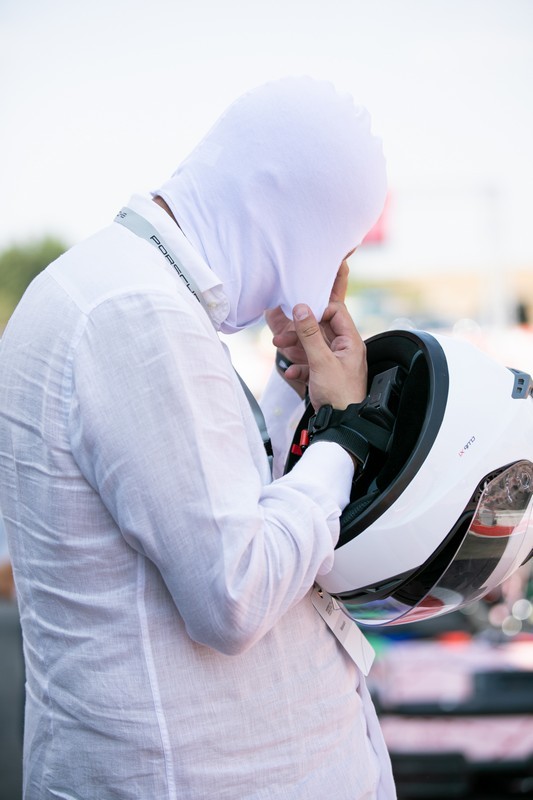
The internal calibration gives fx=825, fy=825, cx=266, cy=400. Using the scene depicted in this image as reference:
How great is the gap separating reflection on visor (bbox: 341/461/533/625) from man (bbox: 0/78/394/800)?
0.43ft

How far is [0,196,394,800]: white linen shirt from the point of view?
3.08 ft

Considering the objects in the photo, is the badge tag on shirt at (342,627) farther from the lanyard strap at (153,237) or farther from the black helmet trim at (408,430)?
the lanyard strap at (153,237)

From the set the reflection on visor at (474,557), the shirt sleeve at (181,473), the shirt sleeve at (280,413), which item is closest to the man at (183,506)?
the shirt sleeve at (181,473)

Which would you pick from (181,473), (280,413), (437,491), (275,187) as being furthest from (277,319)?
(181,473)

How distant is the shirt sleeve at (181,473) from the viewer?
0.93m

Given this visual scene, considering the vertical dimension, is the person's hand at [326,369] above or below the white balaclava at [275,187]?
below

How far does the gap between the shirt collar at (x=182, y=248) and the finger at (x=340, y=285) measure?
0.31 m

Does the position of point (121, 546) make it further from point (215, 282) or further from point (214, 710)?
point (215, 282)

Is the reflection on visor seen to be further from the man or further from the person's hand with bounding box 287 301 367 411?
the person's hand with bounding box 287 301 367 411

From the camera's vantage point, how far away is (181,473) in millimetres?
933

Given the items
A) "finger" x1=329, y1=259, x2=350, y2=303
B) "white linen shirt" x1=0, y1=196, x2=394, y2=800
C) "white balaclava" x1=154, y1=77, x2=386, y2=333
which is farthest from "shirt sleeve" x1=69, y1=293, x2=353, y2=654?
"finger" x1=329, y1=259, x2=350, y2=303

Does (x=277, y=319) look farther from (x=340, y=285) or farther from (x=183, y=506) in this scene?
(x=183, y=506)

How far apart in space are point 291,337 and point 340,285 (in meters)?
0.12

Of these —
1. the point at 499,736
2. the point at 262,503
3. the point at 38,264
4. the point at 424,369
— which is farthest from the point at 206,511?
the point at 38,264
